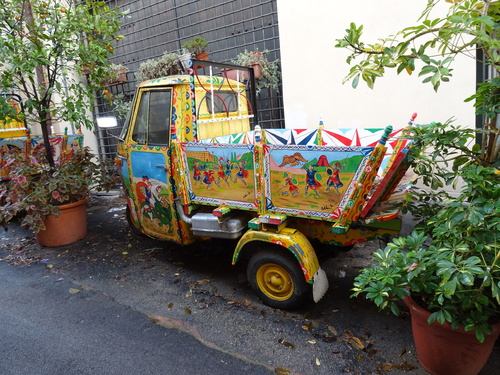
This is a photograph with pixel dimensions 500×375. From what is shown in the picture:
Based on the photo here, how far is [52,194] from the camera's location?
14.3 ft

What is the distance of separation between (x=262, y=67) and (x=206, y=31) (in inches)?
70.0

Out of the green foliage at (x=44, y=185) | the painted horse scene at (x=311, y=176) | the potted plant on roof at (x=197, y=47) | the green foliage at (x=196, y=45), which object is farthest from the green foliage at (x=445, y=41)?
the green foliage at (x=196, y=45)

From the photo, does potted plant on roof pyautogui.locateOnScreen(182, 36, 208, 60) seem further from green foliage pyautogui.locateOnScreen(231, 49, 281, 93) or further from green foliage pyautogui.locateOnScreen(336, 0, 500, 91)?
green foliage pyautogui.locateOnScreen(336, 0, 500, 91)

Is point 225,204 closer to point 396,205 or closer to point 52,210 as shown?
point 396,205

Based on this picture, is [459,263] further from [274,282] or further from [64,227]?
[64,227]

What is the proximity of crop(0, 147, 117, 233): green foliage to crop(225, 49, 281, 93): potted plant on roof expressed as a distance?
8.26 feet

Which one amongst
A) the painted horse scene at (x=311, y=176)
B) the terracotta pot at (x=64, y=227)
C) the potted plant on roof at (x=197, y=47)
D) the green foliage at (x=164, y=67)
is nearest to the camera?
the painted horse scene at (x=311, y=176)


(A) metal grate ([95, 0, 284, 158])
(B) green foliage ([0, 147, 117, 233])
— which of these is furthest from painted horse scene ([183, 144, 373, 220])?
(A) metal grate ([95, 0, 284, 158])

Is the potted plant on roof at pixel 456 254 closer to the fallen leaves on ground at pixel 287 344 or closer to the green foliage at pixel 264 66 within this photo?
the fallen leaves on ground at pixel 287 344

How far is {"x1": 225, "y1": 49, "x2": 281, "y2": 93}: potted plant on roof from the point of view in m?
5.77

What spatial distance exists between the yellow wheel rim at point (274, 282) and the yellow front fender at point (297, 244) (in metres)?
0.26

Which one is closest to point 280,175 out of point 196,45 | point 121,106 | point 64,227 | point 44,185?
point 44,185

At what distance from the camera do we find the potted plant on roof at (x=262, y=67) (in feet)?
18.9

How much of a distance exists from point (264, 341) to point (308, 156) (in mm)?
1463
